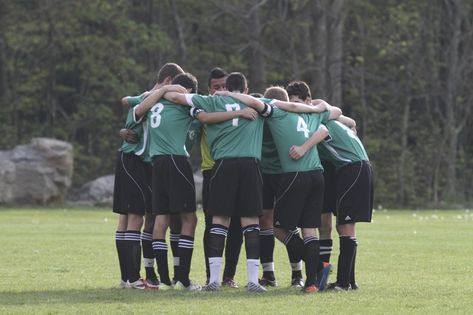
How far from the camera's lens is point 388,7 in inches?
1715

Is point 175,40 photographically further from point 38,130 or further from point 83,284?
point 83,284

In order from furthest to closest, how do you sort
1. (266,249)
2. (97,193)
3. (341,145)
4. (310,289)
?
1. (97,193)
2. (266,249)
3. (341,145)
4. (310,289)

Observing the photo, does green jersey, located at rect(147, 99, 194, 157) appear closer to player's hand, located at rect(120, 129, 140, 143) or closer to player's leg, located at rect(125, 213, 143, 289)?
player's hand, located at rect(120, 129, 140, 143)

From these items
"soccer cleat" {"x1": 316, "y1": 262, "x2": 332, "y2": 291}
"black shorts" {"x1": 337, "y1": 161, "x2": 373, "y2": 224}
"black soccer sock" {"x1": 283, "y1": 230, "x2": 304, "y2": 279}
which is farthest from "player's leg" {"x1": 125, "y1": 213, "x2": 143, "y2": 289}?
"black shorts" {"x1": 337, "y1": 161, "x2": 373, "y2": 224}

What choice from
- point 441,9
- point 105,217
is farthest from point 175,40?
point 105,217

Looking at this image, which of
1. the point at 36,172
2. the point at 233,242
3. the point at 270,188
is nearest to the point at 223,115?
the point at 270,188

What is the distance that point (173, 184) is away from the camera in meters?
11.3

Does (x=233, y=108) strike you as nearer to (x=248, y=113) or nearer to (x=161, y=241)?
(x=248, y=113)

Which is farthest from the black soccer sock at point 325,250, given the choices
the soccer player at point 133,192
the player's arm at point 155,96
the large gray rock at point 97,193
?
the large gray rock at point 97,193

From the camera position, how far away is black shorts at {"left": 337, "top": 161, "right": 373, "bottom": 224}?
11430 mm

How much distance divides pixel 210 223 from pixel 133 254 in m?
0.85

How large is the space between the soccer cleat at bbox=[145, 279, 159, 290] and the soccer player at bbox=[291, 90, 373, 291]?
5.63 ft

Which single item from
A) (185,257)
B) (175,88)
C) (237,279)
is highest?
(175,88)

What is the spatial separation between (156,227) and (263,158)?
1.34 m
